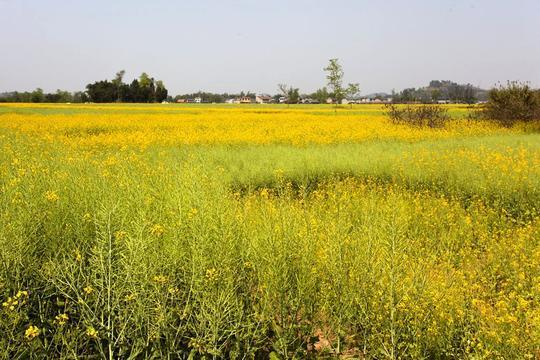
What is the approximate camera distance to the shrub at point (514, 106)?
21484 millimetres

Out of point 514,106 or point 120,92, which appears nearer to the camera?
point 514,106

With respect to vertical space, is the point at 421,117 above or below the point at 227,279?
above

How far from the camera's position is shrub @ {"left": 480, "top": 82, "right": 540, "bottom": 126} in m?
21.5

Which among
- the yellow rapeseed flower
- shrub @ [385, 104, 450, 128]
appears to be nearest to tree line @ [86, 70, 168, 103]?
shrub @ [385, 104, 450, 128]

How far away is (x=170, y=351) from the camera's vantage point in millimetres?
2965

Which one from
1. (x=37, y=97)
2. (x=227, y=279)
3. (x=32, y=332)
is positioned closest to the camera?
(x=32, y=332)

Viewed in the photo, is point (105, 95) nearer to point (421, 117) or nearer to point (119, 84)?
point (119, 84)

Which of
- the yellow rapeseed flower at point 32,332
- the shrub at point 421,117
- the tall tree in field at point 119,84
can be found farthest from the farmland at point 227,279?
the tall tree in field at point 119,84

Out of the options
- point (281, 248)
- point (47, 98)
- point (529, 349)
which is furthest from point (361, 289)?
point (47, 98)

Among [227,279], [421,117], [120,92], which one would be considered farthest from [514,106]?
[120,92]

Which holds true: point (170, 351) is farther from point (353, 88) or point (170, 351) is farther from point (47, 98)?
point (47, 98)

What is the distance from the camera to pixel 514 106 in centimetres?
2161

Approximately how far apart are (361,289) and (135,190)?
113 inches

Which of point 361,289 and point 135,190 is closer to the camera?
point 361,289
